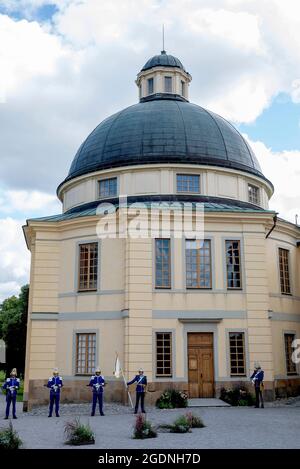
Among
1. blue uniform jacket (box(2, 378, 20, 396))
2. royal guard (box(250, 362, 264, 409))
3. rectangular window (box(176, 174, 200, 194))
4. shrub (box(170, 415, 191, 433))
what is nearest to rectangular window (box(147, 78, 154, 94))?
rectangular window (box(176, 174, 200, 194))

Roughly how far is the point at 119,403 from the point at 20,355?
68.9ft

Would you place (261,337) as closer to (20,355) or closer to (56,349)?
(56,349)

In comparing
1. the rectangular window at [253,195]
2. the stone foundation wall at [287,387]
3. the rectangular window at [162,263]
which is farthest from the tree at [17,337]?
the stone foundation wall at [287,387]

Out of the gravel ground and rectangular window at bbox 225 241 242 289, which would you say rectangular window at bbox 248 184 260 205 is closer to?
rectangular window at bbox 225 241 242 289

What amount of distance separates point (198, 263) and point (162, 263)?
160 centimetres

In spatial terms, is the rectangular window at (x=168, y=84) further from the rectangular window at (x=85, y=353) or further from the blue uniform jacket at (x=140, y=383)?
the blue uniform jacket at (x=140, y=383)

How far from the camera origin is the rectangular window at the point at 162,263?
2242 centimetres

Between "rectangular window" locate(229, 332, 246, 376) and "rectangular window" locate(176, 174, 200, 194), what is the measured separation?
7.61 m

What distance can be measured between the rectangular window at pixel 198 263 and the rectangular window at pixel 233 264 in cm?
86

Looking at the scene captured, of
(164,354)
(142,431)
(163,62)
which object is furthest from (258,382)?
(163,62)

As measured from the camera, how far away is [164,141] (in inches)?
1048

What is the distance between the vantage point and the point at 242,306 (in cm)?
2247

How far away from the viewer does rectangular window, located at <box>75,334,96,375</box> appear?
22531 mm

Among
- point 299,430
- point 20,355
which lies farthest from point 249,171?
point 20,355
